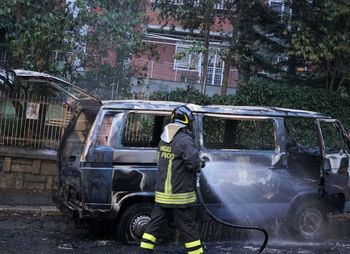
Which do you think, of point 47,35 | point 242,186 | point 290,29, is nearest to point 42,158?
point 47,35

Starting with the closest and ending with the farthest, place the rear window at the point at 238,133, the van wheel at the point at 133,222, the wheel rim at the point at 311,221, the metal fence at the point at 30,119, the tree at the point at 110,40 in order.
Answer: the van wheel at the point at 133,222 < the rear window at the point at 238,133 < the wheel rim at the point at 311,221 < the metal fence at the point at 30,119 < the tree at the point at 110,40

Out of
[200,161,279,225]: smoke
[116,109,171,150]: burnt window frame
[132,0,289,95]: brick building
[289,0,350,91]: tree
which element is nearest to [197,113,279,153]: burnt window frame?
[200,161,279,225]: smoke

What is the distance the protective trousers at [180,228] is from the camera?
19.1 feet

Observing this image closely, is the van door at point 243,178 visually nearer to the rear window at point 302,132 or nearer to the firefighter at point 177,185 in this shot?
the rear window at point 302,132

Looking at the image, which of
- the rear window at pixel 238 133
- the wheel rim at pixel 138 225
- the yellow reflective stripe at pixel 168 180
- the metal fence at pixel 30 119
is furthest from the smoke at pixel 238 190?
the metal fence at pixel 30 119

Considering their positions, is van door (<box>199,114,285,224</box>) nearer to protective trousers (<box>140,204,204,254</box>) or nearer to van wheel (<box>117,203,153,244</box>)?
van wheel (<box>117,203,153,244</box>)

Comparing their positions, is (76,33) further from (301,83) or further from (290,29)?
(301,83)

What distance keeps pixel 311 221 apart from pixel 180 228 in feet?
8.31

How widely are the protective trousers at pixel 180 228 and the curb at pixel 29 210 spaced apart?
9.70ft

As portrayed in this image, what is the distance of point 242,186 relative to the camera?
710cm

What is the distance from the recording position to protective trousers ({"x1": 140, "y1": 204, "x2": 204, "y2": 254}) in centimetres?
584

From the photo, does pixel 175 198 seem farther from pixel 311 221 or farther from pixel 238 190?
pixel 311 221

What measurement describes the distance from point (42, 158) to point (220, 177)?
3.93 m

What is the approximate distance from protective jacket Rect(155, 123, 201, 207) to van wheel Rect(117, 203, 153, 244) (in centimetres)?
91
